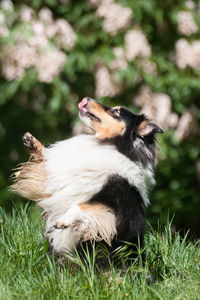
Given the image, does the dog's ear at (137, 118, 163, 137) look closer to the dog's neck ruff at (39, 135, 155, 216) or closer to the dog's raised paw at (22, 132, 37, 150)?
the dog's neck ruff at (39, 135, 155, 216)

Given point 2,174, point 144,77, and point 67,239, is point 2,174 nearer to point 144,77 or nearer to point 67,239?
point 144,77

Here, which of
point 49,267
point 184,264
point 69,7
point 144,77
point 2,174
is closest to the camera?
point 49,267

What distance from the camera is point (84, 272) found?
10.4ft

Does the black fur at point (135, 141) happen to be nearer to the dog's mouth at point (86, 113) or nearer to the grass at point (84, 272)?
the dog's mouth at point (86, 113)

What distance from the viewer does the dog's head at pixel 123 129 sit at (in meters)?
3.77

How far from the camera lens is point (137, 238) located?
354cm

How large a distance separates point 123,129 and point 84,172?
0.49 metres

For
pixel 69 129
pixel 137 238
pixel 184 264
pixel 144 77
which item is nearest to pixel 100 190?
pixel 137 238

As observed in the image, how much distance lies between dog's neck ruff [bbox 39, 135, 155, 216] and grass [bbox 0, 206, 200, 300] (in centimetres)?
36

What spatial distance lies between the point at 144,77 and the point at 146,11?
2.69ft

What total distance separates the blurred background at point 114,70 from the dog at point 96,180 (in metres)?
2.06

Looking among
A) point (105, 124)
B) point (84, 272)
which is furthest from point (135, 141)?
point (84, 272)

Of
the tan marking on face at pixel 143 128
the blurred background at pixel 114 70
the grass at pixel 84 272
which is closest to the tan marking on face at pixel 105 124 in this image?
the tan marking on face at pixel 143 128

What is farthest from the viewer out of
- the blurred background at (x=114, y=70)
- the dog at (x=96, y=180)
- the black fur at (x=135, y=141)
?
the blurred background at (x=114, y=70)
